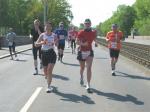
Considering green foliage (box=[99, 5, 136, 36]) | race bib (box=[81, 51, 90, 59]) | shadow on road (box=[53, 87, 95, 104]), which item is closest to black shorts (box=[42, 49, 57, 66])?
race bib (box=[81, 51, 90, 59])

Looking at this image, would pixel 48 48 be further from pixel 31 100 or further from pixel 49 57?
pixel 31 100

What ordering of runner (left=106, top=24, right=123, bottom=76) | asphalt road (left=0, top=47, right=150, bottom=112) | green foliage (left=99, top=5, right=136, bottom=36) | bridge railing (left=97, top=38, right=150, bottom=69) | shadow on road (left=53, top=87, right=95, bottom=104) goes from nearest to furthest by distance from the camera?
asphalt road (left=0, top=47, right=150, bottom=112) → shadow on road (left=53, top=87, right=95, bottom=104) → runner (left=106, top=24, right=123, bottom=76) → bridge railing (left=97, top=38, right=150, bottom=69) → green foliage (left=99, top=5, right=136, bottom=36)

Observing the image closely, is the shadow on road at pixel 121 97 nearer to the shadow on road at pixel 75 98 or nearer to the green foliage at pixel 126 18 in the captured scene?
the shadow on road at pixel 75 98

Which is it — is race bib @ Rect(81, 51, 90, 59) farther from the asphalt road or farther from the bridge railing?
the bridge railing

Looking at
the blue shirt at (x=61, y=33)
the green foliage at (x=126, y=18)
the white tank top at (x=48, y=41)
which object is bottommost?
the green foliage at (x=126, y=18)

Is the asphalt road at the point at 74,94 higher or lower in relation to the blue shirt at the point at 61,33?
lower

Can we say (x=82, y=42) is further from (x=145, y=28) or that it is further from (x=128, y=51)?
(x=145, y=28)

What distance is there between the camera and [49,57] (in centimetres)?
1330


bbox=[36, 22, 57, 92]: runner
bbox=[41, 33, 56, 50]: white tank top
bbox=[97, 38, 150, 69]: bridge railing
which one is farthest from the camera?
bbox=[97, 38, 150, 69]: bridge railing

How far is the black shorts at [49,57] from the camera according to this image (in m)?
13.3

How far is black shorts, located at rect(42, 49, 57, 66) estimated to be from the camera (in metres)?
13.3

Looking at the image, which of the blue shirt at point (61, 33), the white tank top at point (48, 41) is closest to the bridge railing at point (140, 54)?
the blue shirt at point (61, 33)

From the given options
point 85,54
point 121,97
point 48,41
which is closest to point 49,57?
point 48,41

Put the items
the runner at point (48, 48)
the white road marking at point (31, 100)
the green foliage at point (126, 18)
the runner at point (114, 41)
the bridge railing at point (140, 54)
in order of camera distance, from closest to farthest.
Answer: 1. the white road marking at point (31, 100)
2. the runner at point (48, 48)
3. the runner at point (114, 41)
4. the bridge railing at point (140, 54)
5. the green foliage at point (126, 18)
